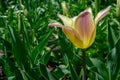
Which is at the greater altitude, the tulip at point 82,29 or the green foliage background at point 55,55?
the tulip at point 82,29

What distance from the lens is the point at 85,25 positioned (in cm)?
124

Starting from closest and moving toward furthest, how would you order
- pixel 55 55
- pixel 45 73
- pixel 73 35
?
pixel 73 35, pixel 45 73, pixel 55 55

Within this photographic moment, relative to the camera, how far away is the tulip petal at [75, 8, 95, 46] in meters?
1.23

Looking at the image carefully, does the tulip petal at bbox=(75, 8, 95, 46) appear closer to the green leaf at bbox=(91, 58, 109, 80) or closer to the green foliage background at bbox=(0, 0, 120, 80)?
the green foliage background at bbox=(0, 0, 120, 80)

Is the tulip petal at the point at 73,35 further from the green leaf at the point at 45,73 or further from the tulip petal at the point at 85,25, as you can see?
the green leaf at the point at 45,73

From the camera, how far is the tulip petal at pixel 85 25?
1.23 meters

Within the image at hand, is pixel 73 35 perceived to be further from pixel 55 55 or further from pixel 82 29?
pixel 55 55

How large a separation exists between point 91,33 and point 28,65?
0.60 meters

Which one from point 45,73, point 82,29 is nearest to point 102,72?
point 45,73

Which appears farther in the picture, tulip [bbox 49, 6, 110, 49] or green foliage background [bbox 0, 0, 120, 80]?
green foliage background [bbox 0, 0, 120, 80]

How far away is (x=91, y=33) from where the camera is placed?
1261mm

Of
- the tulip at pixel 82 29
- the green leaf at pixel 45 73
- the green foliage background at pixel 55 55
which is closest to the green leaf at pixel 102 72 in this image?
the green foliage background at pixel 55 55

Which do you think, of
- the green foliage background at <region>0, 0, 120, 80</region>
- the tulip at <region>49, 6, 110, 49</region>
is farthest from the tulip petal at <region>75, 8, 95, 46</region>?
the green foliage background at <region>0, 0, 120, 80</region>

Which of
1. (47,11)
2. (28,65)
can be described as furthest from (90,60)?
(47,11)
